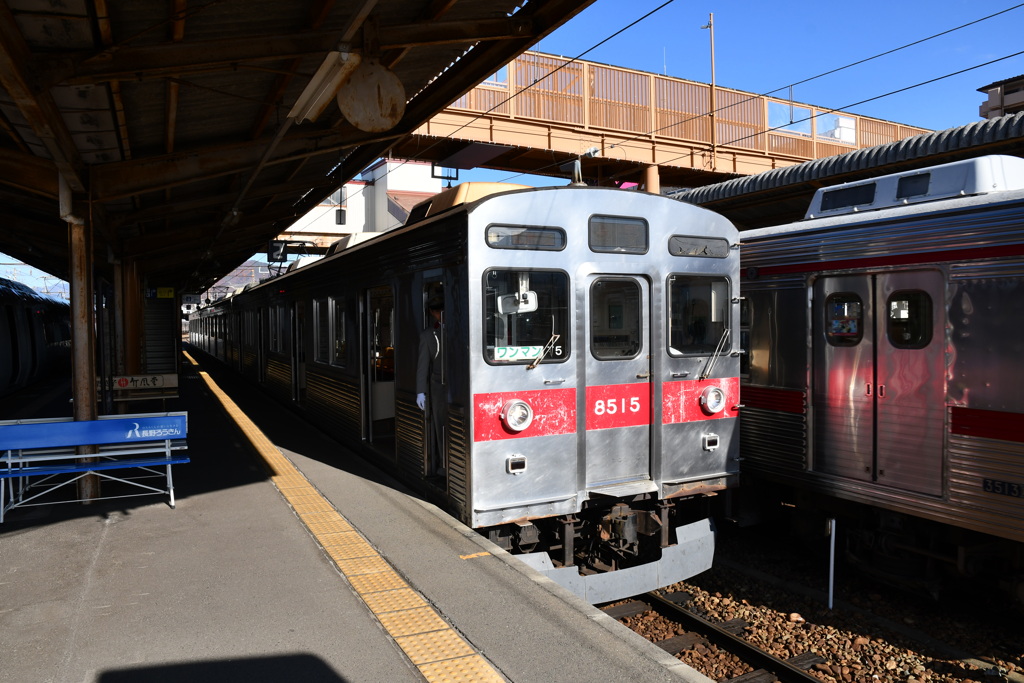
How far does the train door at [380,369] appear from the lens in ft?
27.6

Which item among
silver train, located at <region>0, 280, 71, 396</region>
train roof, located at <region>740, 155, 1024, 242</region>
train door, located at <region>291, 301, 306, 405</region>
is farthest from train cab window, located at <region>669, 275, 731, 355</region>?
silver train, located at <region>0, 280, 71, 396</region>

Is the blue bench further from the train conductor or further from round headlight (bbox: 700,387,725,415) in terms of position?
round headlight (bbox: 700,387,725,415)

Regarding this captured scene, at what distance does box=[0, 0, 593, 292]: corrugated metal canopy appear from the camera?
4.49 metres

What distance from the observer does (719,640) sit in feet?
17.6

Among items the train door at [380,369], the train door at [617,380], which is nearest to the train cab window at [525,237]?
the train door at [617,380]

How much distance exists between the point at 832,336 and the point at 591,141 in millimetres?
9029

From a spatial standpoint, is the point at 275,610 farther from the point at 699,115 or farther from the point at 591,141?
the point at 699,115

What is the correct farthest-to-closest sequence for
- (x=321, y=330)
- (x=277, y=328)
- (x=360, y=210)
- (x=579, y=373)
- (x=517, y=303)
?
(x=360, y=210) → (x=277, y=328) → (x=321, y=330) → (x=579, y=373) → (x=517, y=303)

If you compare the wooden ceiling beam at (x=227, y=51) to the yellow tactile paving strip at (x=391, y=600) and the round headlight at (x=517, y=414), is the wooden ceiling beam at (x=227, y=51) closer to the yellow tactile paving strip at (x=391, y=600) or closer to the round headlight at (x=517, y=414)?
the round headlight at (x=517, y=414)

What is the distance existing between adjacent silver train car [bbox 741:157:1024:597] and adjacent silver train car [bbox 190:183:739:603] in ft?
2.76

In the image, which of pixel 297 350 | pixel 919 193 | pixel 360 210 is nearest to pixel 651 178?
pixel 297 350

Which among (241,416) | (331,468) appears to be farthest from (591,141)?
(331,468)

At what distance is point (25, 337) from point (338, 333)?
1182 cm

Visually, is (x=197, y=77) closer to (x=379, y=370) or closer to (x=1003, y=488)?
(x=379, y=370)
